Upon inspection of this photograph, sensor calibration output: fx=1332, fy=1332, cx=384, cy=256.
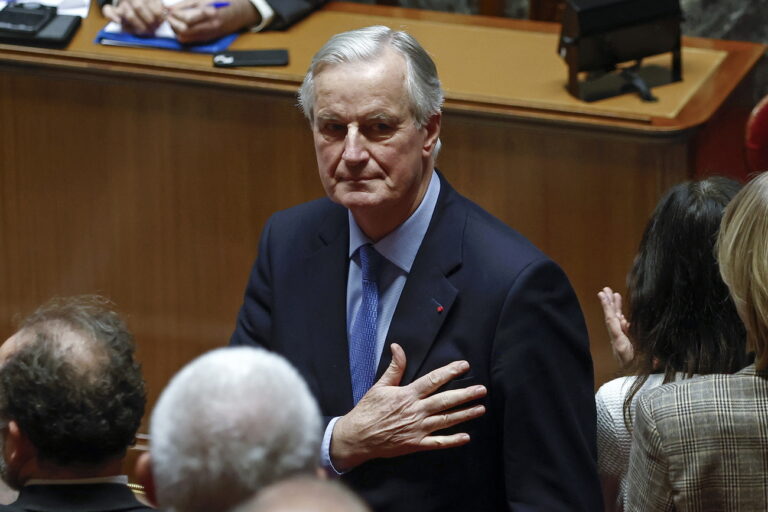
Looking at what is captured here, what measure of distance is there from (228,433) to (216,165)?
238 cm

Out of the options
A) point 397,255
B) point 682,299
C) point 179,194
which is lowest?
point 179,194

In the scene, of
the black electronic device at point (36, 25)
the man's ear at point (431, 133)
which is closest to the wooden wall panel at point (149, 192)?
the black electronic device at point (36, 25)

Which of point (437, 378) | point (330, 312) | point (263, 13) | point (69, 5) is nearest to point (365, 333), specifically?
point (330, 312)

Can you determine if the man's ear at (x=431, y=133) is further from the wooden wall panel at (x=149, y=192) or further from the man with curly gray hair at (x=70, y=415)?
the wooden wall panel at (x=149, y=192)

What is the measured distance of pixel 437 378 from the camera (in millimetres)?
2258

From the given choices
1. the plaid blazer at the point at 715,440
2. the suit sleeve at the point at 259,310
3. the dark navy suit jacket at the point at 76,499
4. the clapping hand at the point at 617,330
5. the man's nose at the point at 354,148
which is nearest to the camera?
the dark navy suit jacket at the point at 76,499

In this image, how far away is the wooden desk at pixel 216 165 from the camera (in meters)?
3.49

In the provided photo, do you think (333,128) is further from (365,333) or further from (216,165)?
(216,165)

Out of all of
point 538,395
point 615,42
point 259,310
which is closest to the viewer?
point 538,395

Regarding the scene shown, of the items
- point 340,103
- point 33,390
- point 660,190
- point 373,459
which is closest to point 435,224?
point 340,103

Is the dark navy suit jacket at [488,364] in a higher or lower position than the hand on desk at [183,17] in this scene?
lower

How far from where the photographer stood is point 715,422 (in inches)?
77.3

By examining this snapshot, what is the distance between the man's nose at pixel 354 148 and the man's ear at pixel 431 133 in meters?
0.12

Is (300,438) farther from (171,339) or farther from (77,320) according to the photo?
(171,339)
